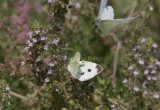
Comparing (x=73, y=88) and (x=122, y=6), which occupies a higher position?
(x=122, y=6)

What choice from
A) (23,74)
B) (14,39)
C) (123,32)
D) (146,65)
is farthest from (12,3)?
(146,65)

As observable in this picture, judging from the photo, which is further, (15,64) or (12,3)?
(12,3)

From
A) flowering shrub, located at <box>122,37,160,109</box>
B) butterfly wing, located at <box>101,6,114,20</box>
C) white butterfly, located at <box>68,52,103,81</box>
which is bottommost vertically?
flowering shrub, located at <box>122,37,160,109</box>

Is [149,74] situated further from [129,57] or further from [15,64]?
[15,64]

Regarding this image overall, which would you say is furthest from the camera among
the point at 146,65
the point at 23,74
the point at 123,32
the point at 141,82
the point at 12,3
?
the point at 12,3

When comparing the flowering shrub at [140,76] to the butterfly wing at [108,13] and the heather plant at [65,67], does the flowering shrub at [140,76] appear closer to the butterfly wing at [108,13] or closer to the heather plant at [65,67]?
the heather plant at [65,67]

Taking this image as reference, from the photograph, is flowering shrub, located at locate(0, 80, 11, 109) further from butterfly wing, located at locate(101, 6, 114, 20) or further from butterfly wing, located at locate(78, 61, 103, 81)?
butterfly wing, located at locate(101, 6, 114, 20)

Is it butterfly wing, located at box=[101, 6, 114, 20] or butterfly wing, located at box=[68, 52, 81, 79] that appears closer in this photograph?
butterfly wing, located at box=[68, 52, 81, 79]

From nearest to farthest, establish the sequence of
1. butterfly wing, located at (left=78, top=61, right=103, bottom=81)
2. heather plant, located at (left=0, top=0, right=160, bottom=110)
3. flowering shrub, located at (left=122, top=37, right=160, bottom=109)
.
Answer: butterfly wing, located at (left=78, top=61, right=103, bottom=81) < heather plant, located at (left=0, top=0, right=160, bottom=110) < flowering shrub, located at (left=122, top=37, right=160, bottom=109)

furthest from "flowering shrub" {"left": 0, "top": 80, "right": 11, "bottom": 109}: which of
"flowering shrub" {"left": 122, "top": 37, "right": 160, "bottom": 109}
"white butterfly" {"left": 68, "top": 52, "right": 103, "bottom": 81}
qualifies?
"flowering shrub" {"left": 122, "top": 37, "right": 160, "bottom": 109}

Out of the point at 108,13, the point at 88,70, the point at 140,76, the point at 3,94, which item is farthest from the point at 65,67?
the point at 140,76
